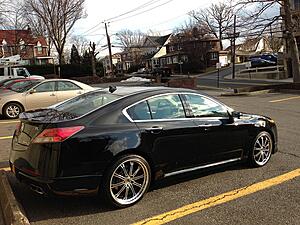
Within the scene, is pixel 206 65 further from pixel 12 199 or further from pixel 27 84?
pixel 12 199

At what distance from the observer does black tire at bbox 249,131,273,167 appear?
5.86m

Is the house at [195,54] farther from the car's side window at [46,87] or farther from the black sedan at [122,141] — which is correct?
the black sedan at [122,141]

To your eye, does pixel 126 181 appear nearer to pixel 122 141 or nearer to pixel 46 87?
pixel 122 141

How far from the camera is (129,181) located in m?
4.50

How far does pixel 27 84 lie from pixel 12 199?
9783mm

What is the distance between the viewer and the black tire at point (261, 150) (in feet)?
19.2

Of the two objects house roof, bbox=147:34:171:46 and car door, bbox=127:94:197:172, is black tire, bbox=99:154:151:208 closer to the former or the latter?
car door, bbox=127:94:197:172

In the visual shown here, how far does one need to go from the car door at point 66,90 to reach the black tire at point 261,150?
327 inches

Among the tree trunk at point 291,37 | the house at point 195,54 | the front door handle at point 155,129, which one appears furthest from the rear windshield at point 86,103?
the house at point 195,54

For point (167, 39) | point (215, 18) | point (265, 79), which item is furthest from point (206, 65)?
point (265, 79)

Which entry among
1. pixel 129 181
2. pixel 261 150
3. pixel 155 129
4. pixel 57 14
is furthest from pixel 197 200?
pixel 57 14

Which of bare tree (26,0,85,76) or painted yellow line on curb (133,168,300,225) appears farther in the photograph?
bare tree (26,0,85,76)

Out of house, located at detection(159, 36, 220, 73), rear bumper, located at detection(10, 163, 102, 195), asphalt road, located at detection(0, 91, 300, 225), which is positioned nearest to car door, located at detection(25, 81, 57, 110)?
asphalt road, located at detection(0, 91, 300, 225)

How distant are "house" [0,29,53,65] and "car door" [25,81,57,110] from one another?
2887 cm
